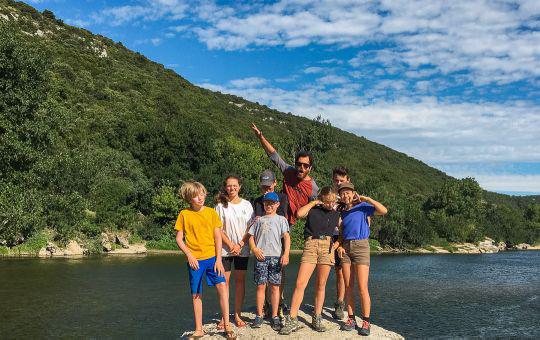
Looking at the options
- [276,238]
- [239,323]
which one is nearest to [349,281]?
[276,238]

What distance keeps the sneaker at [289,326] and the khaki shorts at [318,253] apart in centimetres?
98

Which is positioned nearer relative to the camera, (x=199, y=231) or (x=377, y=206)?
(x=199, y=231)

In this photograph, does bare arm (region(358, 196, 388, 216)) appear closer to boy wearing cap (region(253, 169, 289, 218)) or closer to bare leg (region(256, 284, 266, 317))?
boy wearing cap (region(253, 169, 289, 218))

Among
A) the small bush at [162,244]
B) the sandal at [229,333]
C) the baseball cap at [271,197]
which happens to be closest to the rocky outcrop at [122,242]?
the small bush at [162,244]

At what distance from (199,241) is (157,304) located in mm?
7679

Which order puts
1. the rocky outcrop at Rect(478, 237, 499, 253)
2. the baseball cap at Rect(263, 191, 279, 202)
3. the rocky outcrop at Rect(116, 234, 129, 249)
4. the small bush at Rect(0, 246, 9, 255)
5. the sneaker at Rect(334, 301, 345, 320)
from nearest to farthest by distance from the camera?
the baseball cap at Rect(263, 191, 279, 202)
the sneaker at Rect(334, 301, 345, 320)
the small bush at Rect(0, 246, 9, 255)
the rocky outcrop at Rect(116, 234, 129, 249)
the rocky outcrop at Rect(478, 237, 499, 253)

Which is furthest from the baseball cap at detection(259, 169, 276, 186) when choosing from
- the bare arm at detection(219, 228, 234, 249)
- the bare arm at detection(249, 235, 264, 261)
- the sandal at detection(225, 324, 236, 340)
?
the sandal at detection(225, 324, 236, 340)

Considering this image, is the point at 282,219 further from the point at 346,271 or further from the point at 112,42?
the point at 112,42

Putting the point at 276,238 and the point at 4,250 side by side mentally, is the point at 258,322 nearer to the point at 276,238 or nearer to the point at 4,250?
the point at 276,238

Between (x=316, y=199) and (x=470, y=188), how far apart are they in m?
84.1

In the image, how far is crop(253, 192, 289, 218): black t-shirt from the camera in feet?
24.9

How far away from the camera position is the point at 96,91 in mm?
62000

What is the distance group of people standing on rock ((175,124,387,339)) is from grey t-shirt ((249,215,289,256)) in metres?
0.02

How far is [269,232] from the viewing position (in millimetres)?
7340
